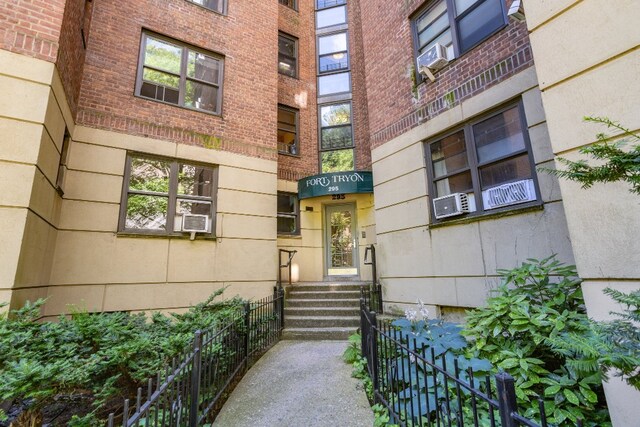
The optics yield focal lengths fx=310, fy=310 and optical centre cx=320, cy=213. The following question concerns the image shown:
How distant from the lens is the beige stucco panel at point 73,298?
5.05 meters

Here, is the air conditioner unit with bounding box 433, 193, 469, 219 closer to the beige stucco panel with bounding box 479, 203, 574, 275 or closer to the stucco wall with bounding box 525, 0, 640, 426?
the beige stucco panel with bounding box 479, 203, 574, 275

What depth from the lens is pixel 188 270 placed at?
6324 millimetres

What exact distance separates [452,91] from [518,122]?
1.51 meters

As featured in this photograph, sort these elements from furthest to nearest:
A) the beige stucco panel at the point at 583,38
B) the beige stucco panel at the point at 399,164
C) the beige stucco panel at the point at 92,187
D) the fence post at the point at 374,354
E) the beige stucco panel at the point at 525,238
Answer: the beige stucco panel at the point at 399,164, the beige stucco panel at the point at 92,187, the beige stucco panel at the point at 525,238, the fence post at the point at 374,354, the beige stucco panel at the point at 583,38

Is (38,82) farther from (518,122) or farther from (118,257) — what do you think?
(518,122)

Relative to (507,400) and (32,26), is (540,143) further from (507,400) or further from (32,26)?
(32,26)

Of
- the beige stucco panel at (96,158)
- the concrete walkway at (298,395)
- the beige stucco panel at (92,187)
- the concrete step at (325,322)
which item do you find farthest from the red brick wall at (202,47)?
the concrete walkway at (298,395)

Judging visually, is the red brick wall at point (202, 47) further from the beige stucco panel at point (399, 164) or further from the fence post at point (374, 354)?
the fence post at point (374, 354)

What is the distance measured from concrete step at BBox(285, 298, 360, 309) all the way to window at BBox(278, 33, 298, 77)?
Answer: 7.96 m

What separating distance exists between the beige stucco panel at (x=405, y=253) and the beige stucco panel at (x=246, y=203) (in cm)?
277

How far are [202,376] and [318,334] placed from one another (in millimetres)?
3089

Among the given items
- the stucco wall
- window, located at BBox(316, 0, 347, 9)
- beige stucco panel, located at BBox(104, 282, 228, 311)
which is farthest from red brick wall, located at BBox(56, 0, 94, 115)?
window, located at BBox(316, 0, 347, 9)

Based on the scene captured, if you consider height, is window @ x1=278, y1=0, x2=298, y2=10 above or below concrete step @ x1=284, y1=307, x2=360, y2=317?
above

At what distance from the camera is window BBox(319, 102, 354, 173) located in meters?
10.4
